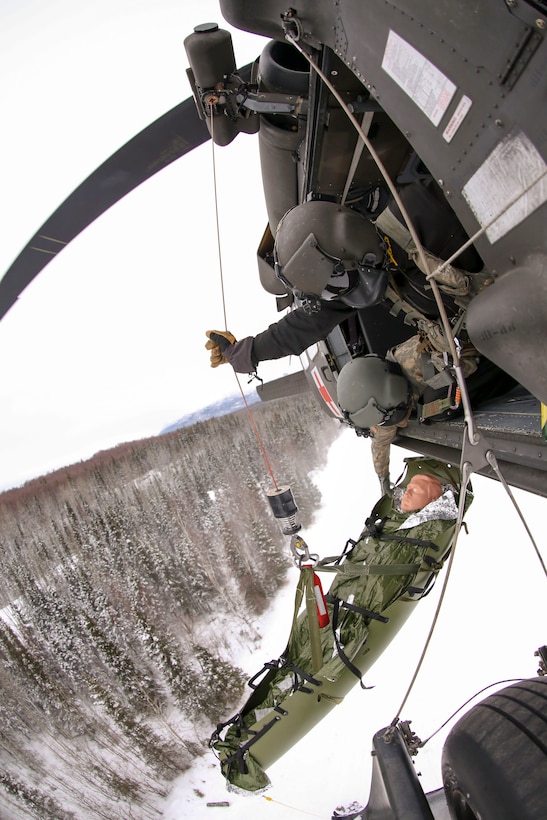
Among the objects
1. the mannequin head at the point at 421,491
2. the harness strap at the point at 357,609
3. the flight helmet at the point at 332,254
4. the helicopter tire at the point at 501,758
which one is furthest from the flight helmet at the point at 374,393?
the helicopter tire at the point at 501,758

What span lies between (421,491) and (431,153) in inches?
106

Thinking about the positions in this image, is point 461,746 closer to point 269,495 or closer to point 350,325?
point 269,495

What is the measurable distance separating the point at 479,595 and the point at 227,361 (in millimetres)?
7112

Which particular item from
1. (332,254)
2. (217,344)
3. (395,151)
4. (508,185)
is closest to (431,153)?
(508,185)

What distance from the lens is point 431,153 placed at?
1535 millimetres

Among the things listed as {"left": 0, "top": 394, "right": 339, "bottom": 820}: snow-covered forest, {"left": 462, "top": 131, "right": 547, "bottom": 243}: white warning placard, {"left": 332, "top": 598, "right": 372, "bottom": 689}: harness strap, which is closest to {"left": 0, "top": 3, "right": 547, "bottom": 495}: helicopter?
{"left": 462, "top": 131, "right": 547, "bottom": 243}: white warning placard

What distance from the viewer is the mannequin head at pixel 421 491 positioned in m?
3.64

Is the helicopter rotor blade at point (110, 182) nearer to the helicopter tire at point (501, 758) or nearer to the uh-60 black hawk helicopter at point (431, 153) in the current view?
the uh-60 black hawk helicopter at point (431, 153)

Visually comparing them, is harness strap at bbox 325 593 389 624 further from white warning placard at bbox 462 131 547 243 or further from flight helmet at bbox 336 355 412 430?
white warning placard at bbox 462 131 547 243

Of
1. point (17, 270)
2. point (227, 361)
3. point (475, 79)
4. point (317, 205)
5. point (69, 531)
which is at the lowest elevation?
point (69, 531)

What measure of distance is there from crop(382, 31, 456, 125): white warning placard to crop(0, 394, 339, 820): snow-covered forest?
47.3 ft

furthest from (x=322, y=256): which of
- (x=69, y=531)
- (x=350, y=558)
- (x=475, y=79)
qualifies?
(x=69, y=531)

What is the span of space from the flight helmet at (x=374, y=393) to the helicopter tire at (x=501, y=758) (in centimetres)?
168

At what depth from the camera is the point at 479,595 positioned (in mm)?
7816
